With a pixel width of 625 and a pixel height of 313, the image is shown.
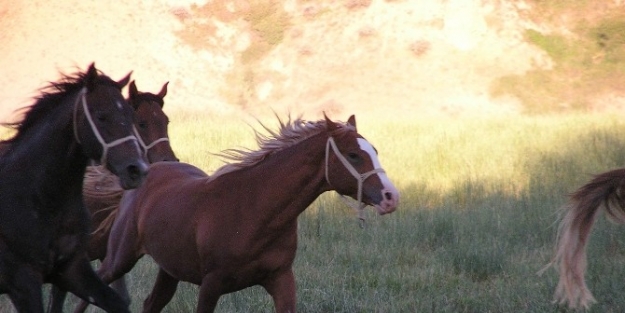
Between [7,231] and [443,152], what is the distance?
1038 cm

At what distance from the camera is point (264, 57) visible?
33969 mm

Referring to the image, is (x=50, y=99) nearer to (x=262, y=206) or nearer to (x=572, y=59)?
(x=262, y=206)

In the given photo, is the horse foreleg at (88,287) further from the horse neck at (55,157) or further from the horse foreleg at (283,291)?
the horse foreleg at (283,291)

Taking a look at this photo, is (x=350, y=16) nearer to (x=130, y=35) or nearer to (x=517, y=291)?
(x=130, y=35)

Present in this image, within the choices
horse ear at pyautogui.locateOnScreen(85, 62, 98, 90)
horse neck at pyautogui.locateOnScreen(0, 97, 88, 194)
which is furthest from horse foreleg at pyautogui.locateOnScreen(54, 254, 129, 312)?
horse ear at pyautogui.locateOnScreen(85, 62, 98, 90)

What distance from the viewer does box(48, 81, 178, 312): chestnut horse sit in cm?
727

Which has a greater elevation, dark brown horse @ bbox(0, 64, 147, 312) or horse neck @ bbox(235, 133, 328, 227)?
dark brown horse @ bbox(0, 64, 147, 312)

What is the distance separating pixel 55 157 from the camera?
5207mm

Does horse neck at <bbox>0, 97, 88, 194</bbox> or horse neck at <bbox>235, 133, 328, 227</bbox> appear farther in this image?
horse neck at <bbox>235, 133, 328, 227</bbox>

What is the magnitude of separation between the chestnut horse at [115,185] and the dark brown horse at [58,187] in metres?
1.19

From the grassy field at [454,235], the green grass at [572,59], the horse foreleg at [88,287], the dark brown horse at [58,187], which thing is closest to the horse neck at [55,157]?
the dark brown horse at [58,187]

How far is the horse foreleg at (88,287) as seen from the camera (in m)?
5.28

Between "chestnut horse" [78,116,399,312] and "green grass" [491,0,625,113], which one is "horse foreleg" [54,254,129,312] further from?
"green grass" [491,0,625,113]

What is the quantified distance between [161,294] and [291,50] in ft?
91.7
